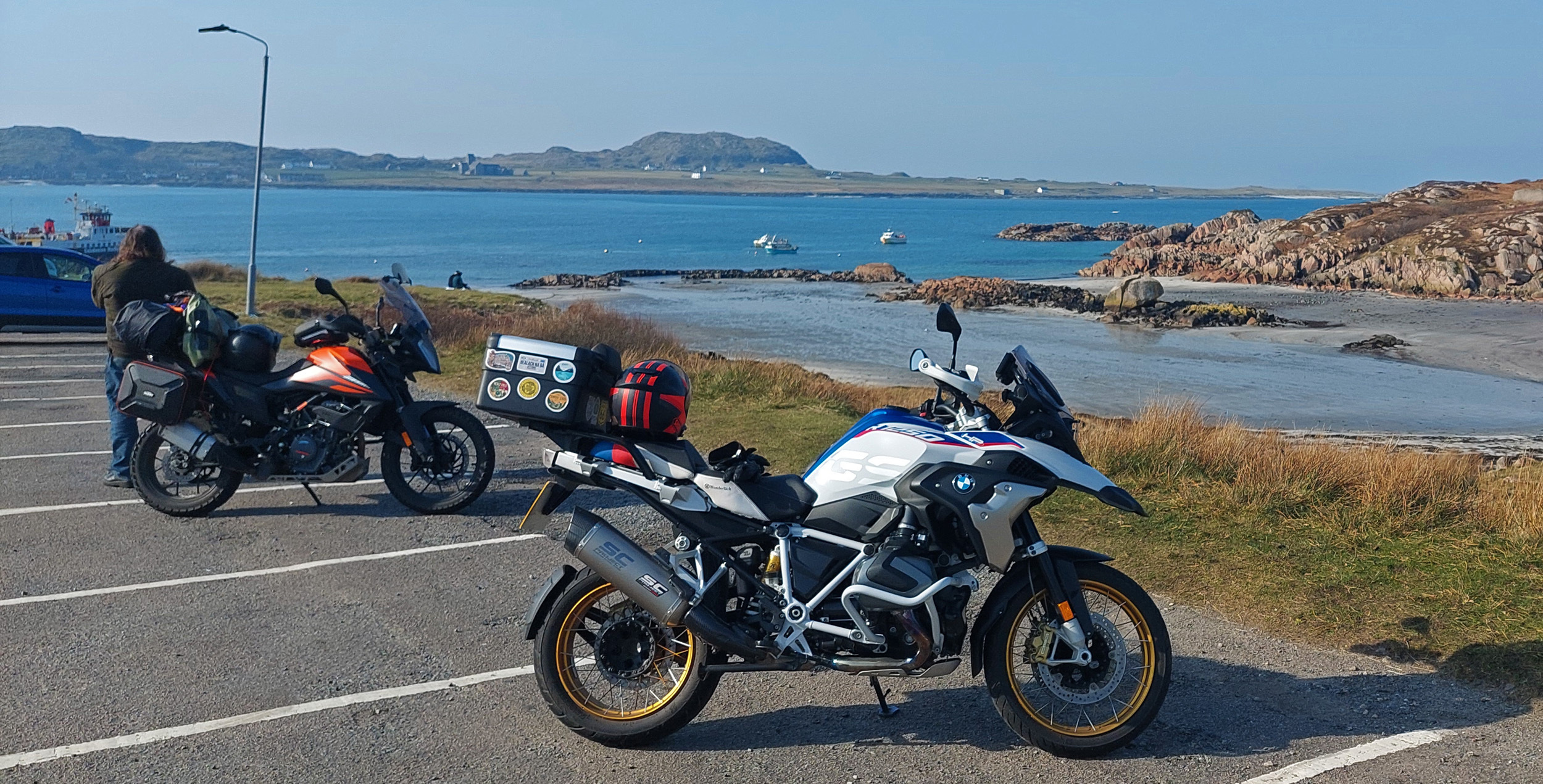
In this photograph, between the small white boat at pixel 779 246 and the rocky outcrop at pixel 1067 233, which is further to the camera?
the rocky outcrop at pixel 1067 233

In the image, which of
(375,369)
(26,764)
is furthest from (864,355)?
(26,764)

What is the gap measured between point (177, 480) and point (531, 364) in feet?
15.7

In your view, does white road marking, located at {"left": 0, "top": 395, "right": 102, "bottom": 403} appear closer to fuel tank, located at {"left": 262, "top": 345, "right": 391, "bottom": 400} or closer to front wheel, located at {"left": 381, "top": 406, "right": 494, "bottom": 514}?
fuel tank, located at {"left": 262, "top": 345, "right": 391, "bottom": 400}

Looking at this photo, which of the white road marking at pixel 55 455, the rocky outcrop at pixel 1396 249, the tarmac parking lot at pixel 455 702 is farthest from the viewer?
the rocky outcrop at pixel 1396 249

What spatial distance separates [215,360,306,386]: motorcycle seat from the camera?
8.39 metres

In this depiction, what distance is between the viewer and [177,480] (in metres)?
8.41

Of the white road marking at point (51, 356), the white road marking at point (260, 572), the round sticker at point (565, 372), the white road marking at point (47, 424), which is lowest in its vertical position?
the white road marking at point (51, 356)

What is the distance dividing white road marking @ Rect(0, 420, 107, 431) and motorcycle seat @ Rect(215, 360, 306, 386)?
475 centimetres

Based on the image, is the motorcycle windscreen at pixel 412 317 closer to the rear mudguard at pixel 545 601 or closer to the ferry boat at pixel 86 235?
the rear mudguard at pixel 545 601

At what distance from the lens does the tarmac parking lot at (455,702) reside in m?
4.65

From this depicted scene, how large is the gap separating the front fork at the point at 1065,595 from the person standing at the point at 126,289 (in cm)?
695

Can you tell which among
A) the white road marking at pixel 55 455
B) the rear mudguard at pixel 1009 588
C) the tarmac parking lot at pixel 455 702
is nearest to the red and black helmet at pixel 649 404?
the tarmac parking lot at pixel 455 702

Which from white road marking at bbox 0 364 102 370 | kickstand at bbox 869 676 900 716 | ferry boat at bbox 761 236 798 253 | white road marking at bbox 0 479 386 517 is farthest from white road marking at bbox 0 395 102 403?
ferry boat at bbox 761 236 798 253

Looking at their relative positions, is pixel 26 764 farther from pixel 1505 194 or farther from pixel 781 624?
pixel 1505 194
